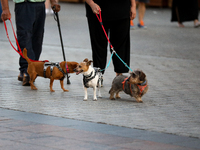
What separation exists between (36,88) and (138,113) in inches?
83.6

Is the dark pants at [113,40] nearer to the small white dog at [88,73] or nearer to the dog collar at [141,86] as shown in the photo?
the small white dog at [88,73]

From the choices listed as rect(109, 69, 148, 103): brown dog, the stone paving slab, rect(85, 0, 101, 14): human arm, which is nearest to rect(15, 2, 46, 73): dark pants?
rect(85, 0, 101, 14): human arm

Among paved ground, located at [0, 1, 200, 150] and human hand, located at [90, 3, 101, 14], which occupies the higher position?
human hand, located at [90, 3, 101, 14]

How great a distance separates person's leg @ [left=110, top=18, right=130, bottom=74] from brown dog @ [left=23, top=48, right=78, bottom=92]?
805 mm

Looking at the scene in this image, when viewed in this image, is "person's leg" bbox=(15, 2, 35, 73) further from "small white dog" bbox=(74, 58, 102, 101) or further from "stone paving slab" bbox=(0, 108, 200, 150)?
"stone paving slab" bbox=(0, 108, 200, 150)

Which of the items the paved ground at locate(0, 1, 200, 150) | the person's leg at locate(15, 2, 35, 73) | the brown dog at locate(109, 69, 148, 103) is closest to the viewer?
the paved ground at locate(0, 1, 200, 150)

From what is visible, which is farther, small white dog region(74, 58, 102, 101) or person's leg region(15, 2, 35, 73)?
person's leg region(15, 2, 35, 73)

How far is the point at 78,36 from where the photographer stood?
1466 cm

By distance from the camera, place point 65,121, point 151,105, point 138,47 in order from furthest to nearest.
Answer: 1. point 138,47
2. point 151,105
3. point 65,121

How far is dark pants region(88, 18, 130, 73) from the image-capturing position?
7.32m

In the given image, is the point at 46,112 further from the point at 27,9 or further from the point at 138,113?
the point at 27,9

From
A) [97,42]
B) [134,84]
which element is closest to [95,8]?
A: [97,42]

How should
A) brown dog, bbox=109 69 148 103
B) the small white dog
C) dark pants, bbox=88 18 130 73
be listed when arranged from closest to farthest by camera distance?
brown dog, bbox=109 69 148 103 < the small white dog < dark pants, bbox=88 18 130 73

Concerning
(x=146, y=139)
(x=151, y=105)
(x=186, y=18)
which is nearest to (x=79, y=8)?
(x=186, y=18)
